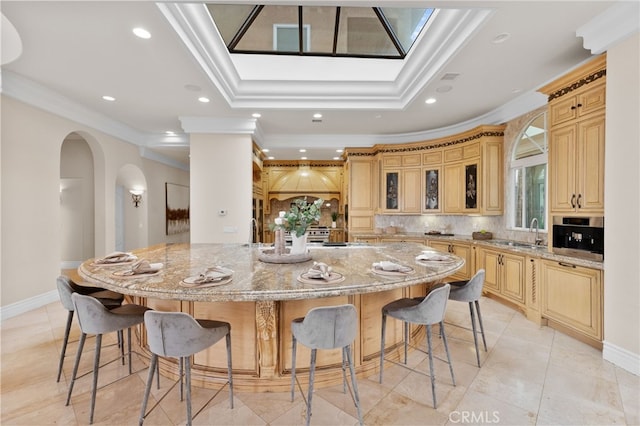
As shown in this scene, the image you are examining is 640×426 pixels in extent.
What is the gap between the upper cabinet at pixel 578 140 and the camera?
2.60 m

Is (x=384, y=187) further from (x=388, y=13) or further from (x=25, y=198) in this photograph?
(x=25, y=198)

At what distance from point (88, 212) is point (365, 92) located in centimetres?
652

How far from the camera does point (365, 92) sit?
416 centimetres

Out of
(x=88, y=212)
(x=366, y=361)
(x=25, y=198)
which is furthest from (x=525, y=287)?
(x=88, y=212)

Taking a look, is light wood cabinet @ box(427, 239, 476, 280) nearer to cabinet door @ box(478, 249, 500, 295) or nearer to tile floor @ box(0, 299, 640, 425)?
cabinet door @ box(478, 249, 500, 295)

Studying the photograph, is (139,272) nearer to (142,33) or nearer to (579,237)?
(142,33)

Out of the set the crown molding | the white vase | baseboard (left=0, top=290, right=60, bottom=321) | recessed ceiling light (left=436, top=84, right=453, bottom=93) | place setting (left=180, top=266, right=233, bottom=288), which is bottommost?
baseboard (left=0, top=290, right=60, bottom=321)

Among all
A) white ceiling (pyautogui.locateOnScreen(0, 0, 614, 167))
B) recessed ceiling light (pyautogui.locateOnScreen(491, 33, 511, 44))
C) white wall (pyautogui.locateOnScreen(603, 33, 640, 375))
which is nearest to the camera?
white wall (pyautogui.locateOnScreen(603, 33, 640, 375))

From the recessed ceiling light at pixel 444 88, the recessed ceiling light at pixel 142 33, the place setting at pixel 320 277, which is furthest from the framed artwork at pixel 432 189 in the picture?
the recessed ceiling light at pixel 142 33

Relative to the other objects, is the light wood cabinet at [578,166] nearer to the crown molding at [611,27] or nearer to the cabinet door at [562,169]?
the cabinet door at [562,169]

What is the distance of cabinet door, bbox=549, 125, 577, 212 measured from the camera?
2869 mm

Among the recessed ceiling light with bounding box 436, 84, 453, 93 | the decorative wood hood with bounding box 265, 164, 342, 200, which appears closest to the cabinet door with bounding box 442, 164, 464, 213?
the recessed ceiling light with bounding box 436, 84, 453, 93

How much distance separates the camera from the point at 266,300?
1.64 meters

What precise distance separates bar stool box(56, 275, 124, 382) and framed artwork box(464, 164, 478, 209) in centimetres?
517
